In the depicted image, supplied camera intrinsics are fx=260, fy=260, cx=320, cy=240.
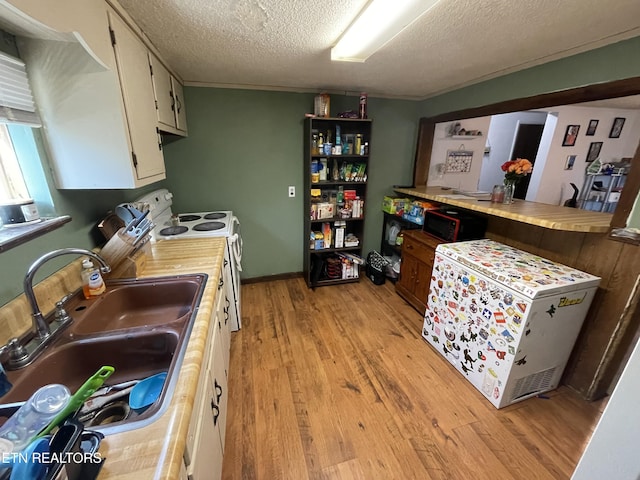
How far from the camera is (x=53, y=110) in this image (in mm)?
1072

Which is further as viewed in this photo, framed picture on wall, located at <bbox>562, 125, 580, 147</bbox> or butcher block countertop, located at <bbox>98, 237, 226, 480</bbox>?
framed picture on wall, located at <bbox>562, 125, 580, 147</bbox>

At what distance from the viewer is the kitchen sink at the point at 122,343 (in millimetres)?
766

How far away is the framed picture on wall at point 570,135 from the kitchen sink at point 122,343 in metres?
5.06

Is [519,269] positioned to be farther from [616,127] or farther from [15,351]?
[616,127]

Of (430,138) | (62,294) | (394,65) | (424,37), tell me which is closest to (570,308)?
(424,37)

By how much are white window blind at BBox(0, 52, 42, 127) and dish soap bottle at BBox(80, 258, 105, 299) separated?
2.00 feet

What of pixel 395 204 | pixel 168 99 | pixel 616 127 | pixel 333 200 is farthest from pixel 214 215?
pixel 616 127

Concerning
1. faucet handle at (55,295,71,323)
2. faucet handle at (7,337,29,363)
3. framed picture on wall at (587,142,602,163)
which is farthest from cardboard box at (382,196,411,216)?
framed picture on wall at (587,142,602,163)

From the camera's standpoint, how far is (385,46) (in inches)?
62.9

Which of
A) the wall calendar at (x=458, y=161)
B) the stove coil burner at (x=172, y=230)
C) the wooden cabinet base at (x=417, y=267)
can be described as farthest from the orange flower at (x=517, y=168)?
the stove coil burner at (x=172, y=230)

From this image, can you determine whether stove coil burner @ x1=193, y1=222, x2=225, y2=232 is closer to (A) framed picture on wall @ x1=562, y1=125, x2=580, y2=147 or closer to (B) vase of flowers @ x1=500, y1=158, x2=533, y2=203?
(B) vase of flowers @ x1=500, y1=158, x2=533, y2=203

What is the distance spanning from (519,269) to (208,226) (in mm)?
2295

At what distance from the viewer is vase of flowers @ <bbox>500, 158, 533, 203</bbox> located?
6.62 ft

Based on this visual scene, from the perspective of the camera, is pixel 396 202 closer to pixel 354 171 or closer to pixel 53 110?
pixel 354 171
